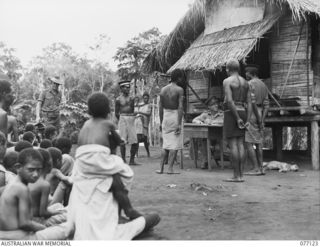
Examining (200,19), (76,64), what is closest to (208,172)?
(200,19)

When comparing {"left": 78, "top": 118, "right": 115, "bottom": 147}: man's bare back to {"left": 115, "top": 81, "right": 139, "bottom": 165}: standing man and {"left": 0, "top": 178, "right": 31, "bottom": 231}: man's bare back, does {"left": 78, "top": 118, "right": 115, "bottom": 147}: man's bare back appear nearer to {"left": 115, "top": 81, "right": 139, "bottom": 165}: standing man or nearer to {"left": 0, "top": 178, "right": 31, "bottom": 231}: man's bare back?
{"left": 0, "top": 178, "right": 31, "bottom": 231}: man's bare back

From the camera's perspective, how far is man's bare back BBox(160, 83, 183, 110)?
23.9 feet

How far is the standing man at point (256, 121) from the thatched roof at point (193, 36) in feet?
3.31

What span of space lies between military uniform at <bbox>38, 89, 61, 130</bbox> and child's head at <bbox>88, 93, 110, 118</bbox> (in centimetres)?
485

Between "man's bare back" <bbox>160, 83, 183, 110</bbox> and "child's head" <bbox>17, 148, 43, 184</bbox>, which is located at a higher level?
"man's bare back" <bbox>160, 83, 183, 110</bbox>

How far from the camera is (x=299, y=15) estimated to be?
829cm

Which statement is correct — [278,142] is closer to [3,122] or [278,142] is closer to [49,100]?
[49,100]

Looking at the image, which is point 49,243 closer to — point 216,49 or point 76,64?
point 216,49

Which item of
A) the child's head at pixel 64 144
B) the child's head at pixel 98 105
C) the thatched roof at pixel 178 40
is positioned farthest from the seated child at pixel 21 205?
the thatched roof at pixel 178 40

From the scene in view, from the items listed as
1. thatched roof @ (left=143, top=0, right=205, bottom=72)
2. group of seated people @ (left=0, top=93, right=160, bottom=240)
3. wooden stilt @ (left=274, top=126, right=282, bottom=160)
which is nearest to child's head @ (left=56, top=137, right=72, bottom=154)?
group of seated people @ (left=0, top=93, right=160, bottom=240)

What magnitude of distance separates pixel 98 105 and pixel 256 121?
4509mm

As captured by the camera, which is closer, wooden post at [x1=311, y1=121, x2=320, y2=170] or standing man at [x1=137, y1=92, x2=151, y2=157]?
wooden post at [x1=311, y1=121, x2=320, y2=170]

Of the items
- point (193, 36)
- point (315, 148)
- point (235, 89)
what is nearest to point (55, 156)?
point (235, 89)

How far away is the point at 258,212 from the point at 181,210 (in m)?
0.78
